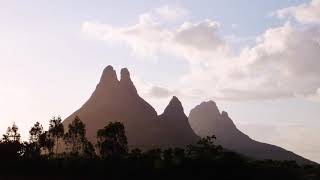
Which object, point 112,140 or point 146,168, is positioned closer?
point 146,168

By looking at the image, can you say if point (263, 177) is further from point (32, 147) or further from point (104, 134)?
point (32, 147)

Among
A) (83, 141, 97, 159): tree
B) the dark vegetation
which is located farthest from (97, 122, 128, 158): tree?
the dark vegetation

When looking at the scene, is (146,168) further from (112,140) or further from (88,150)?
(88,150)

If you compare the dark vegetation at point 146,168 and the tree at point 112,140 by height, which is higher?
the tree at point 112,140

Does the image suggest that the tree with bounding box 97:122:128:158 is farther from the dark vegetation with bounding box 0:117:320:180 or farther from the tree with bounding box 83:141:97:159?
the dark vegetation with bounding box 0:117:320:180

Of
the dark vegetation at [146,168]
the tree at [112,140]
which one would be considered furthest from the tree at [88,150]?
the dark vegetation at [146,168]

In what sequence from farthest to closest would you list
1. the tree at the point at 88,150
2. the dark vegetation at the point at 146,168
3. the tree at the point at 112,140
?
the tree at the point at 112,140
the tree at the point at 88,150
the dark vegetation at the point at 146,168

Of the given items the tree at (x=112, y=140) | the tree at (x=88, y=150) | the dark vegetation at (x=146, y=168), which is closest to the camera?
the dark vegetation at (x=146, y=168)

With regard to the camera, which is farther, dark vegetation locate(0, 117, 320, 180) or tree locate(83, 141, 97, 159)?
tree locate(83, 141, 97, 159)

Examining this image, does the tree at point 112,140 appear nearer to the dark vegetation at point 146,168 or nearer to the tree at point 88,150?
the tree at point 88,150

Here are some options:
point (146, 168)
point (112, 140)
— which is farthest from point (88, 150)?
point (146, 168)

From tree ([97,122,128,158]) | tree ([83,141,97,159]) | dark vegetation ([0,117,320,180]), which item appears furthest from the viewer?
tree ([97,122,128,158])

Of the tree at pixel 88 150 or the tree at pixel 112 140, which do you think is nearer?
the tree at pixel 88 150

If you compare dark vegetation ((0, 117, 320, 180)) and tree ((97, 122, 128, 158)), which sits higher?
tree ((97, 122, 128, 158))
